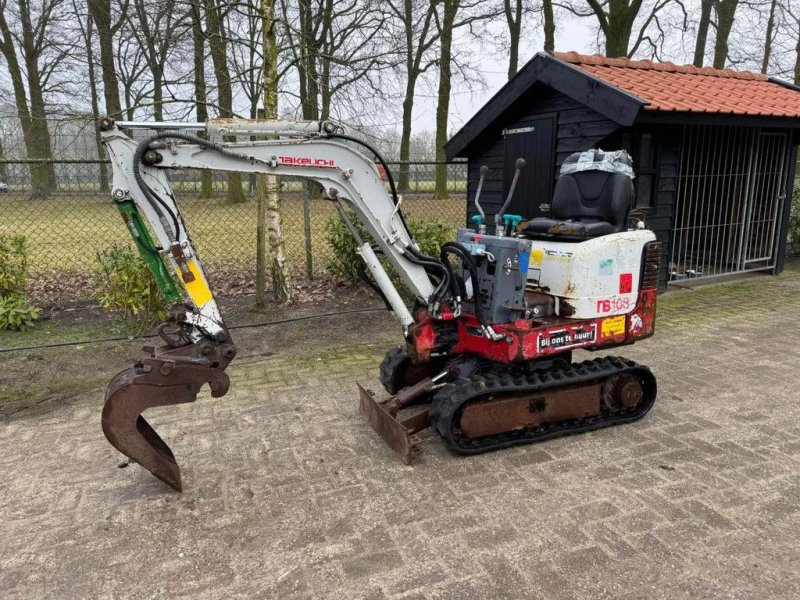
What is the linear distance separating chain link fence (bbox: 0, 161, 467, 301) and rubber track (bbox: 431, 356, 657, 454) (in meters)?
3.59

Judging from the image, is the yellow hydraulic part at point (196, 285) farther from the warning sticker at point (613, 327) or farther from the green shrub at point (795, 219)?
the green shrub at point (795, 219)

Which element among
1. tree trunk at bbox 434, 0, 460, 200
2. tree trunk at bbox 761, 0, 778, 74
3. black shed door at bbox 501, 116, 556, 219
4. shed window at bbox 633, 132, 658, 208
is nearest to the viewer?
shed window at bbox 633, 132, 658, 208

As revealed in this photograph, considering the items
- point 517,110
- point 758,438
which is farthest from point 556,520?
point 517,110

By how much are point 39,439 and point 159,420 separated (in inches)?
30.5

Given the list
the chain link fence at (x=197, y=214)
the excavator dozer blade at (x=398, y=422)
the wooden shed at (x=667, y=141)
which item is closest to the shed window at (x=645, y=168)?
the wooden shed at (x=667, y=141)

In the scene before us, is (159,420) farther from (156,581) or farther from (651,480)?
(651,480)

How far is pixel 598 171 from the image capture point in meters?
4.65

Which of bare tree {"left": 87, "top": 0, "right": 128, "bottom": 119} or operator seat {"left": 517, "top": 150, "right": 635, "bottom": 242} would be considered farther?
bare tree {"left": 87, "top": 0, "right": 128, "bottom": 119}

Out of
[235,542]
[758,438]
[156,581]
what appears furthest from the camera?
[758,438]

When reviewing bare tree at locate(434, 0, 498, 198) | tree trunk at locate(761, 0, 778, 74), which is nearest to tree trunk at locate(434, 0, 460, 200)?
bare tree at locate(434, 0, 498, 198)

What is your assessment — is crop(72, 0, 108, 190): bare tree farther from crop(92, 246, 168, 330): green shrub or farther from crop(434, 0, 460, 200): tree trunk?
crop(434, 0, 460, 200): tree trunk

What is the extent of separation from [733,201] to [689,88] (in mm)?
2260

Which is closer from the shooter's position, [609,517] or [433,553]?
[433,553]

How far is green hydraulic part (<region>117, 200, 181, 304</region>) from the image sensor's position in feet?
10.9
